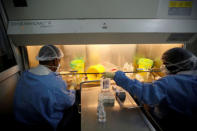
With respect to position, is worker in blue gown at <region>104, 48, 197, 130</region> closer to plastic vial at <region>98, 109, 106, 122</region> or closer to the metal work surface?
the metal work surface

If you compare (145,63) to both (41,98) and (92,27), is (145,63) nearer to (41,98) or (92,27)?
(92,27)

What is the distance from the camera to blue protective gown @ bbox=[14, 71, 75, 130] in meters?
0.89

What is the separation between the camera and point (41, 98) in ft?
2.91

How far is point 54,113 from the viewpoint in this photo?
39.1 inches

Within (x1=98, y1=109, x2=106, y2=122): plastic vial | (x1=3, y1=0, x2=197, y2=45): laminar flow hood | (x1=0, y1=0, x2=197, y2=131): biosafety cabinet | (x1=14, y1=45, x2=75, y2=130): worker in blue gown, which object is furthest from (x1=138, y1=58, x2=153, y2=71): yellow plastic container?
(x1=14, y1=45, x2=75, y2=130): worker in blue gown

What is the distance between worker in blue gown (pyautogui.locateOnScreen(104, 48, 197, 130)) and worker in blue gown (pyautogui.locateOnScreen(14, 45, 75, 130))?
551mm

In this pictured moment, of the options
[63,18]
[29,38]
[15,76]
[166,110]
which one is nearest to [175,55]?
[166,110]

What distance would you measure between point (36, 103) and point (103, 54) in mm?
947

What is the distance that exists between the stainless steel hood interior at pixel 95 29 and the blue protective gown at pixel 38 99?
352 mm

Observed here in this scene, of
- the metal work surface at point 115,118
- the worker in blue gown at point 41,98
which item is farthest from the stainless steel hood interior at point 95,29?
the metal work surface at point 115,118

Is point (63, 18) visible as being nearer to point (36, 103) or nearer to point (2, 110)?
point (36, 103)

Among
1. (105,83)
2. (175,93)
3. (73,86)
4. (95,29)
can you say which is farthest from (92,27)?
(175,93)

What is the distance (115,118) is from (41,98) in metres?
0.62

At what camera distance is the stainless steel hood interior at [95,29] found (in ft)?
3.20
